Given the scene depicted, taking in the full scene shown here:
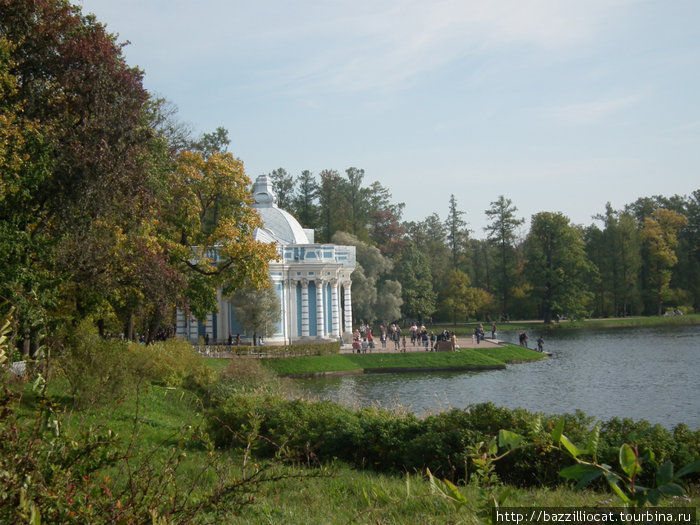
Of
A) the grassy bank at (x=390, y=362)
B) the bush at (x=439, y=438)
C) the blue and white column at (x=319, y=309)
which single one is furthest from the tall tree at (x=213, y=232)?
the blue and white column at (x=319, y=309)

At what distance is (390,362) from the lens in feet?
105

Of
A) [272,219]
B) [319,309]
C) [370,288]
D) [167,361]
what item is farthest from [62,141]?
[370,288]

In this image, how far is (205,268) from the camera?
23672mm

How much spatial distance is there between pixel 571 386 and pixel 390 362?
1011cm

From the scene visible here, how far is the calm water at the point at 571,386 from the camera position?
19.2m

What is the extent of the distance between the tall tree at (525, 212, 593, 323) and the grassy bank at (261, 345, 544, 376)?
102ft

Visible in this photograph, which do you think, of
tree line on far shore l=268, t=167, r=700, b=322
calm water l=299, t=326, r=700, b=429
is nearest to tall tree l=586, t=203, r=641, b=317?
tree line on far shore l=268, t=167, r=700, b=322

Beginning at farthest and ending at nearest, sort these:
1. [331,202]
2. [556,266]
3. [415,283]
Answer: [331,202] → [556,266] → [415,283]

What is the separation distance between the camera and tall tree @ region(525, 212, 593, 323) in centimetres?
6303

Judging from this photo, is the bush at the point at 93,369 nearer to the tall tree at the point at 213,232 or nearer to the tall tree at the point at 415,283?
the tall tree at the point at 213,232

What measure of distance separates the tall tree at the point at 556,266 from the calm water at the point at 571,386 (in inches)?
988

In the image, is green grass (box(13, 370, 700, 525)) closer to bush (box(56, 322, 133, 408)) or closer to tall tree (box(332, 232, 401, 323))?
bush (box(56, 322, 133, 408))

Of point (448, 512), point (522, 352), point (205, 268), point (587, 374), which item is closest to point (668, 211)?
point (522, 352)

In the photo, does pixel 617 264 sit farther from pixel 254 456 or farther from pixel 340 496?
pixel 340 496
